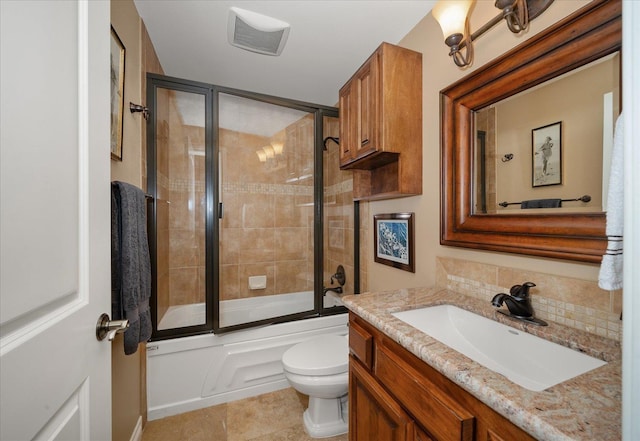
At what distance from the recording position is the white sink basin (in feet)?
2.55

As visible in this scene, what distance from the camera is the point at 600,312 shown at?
826mm

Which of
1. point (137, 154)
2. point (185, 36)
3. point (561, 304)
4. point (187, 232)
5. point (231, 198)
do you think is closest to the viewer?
point (561, 304)

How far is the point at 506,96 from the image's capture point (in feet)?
3.60

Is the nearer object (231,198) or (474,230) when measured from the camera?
(474,230)

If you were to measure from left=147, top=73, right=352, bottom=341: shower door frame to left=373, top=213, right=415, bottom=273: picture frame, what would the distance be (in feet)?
1.12

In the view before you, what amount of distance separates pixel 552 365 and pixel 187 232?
2.14 meters

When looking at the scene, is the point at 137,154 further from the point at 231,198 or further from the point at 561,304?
the point at 561,304

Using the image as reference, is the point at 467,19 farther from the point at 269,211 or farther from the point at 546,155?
the point at 269,211

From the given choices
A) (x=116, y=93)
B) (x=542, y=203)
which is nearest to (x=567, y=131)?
(x=542, y=203)

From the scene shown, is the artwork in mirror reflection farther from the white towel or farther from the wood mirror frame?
the white towel

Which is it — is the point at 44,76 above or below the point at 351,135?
below

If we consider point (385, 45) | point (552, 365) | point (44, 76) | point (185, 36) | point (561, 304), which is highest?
point (185, 36)

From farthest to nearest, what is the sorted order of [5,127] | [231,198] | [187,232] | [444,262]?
[231,198]
[187,232]
[444,262]
[5,127]

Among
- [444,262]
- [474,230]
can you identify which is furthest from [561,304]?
A: [444,262]
